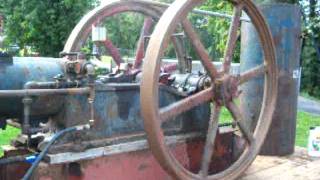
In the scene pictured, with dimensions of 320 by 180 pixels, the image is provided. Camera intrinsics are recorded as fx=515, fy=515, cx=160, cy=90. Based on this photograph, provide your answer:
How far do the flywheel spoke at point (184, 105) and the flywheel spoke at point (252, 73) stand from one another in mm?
330

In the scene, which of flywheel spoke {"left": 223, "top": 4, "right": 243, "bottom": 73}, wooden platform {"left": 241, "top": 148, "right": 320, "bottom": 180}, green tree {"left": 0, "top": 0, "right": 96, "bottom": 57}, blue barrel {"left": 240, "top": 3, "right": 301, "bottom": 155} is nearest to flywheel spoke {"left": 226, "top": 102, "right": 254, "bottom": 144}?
flywheel spoke {"left": 223, "top": 4, "right": 243, "bottom": 73}

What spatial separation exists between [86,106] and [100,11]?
3.50 feet

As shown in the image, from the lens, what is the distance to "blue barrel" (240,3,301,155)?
4008 mm

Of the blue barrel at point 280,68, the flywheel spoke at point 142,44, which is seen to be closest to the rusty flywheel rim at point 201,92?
the blue barrel at point 280,68

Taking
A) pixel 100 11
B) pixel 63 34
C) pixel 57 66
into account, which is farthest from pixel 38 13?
pixel 57 66

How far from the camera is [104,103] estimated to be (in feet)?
8.98

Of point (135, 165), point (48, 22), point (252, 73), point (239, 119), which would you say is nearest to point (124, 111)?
point (135, 165)

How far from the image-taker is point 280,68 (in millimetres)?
4074

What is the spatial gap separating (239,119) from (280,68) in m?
1.09

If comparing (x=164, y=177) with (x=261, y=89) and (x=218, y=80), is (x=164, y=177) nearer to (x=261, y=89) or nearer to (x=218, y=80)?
(x=218, y=80)

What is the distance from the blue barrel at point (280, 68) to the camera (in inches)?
158

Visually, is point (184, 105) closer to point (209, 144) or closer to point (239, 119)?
point (209, 144)

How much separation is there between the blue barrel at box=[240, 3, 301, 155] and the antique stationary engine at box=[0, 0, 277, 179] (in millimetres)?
715

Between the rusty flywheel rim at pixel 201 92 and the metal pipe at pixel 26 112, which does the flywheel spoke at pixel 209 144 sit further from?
the metal pipe at pixel 26 112
